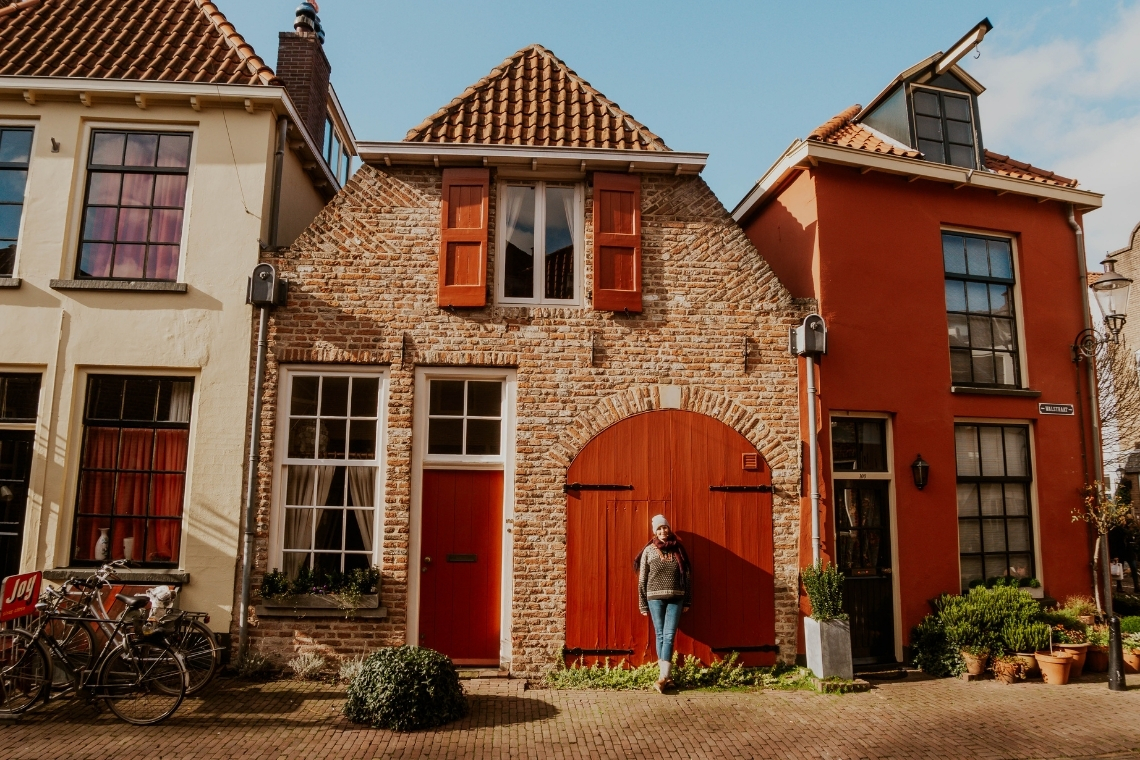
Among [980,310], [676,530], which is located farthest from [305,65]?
[980,310]

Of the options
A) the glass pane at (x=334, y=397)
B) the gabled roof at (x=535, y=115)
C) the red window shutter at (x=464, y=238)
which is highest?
the gabled roof at (x=535, y=115)

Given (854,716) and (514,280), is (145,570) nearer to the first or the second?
(514,280)

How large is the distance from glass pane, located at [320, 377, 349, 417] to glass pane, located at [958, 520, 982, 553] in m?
7.64

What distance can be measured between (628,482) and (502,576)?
5.76 feet

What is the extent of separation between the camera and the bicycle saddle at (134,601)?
6.95 metres

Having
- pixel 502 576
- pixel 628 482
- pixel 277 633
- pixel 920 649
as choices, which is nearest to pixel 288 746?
pixel 277 633

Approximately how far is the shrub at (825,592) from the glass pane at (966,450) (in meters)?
2.72

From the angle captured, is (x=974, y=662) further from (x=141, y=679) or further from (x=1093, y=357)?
(x=141, y=679)

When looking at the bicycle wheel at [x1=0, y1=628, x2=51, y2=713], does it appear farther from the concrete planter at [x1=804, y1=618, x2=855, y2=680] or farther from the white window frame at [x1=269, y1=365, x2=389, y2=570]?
the concrete planter at [x1=804, y1=618, x2=855, y2=680]

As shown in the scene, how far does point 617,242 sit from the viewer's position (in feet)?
28.1

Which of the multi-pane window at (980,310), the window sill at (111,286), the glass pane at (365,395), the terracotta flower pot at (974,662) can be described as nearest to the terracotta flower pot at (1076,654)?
the terracotta flower pot at (974,662)

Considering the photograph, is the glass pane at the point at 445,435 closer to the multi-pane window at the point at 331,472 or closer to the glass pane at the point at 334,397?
the multi-pane window at the point at 331,472

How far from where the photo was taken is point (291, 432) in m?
8.17

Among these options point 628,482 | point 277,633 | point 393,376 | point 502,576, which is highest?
point 393,376
